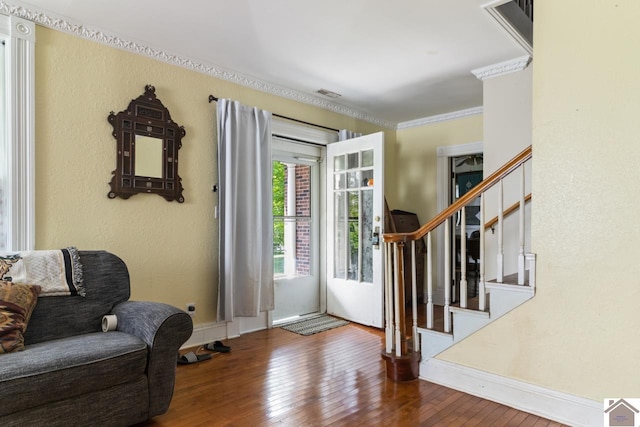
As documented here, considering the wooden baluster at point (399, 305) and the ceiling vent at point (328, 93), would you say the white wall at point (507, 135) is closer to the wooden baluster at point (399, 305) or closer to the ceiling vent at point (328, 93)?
the wooden baluster at point (399, 305)

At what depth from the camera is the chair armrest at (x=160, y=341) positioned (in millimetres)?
2090

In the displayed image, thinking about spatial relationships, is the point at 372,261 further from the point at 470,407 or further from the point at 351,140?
the point at 470,407

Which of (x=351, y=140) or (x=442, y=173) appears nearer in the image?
(x=351, y=140)

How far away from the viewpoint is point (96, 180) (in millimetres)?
2877

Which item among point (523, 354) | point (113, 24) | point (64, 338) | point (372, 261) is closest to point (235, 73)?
point (113, 24)

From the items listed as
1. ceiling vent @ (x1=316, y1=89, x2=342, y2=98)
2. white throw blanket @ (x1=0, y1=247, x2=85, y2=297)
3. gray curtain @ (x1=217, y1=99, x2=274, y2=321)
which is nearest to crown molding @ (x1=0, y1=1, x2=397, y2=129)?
ceiling vent @ (x1=316, y1=89, x2=342, y2=98)

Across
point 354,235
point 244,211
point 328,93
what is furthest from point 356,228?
point 328,93

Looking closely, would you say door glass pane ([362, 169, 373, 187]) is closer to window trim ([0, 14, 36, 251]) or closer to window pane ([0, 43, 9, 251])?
window trim ([0, 14, 36, 251])

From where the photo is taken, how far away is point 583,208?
2.12 metres

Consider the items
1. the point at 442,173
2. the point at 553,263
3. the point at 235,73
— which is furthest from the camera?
the point at 442,173

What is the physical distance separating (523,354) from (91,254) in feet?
9.25

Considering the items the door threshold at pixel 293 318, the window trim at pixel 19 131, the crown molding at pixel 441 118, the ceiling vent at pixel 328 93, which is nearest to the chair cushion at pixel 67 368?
the window trim at pixel 19 131

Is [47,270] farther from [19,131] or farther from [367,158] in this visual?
[367,158]

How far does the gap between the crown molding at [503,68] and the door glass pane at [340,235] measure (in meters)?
1.82
